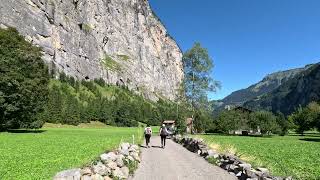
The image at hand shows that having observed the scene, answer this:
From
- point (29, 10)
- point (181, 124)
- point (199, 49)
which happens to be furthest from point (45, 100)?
point (29, 10)

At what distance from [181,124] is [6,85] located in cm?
3187

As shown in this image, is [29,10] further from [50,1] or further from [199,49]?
[199,49]

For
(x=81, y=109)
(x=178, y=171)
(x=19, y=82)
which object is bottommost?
(x=178, y=171)

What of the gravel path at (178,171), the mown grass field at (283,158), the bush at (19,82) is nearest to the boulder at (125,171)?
the gravel path at (178,171)

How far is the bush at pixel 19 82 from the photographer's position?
64688mm

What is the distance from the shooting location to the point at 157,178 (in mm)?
20531

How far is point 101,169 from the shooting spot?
18891 millimetres

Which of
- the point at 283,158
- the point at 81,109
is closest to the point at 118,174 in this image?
the point at 283,158

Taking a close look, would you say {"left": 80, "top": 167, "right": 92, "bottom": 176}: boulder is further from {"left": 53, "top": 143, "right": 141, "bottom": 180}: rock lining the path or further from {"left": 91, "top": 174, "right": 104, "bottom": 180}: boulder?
{"left": 91, "top": 174, "right": 104, "bottom": 180}: boulder

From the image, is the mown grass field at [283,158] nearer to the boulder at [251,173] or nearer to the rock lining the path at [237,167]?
the rock lining the path at [237,167]

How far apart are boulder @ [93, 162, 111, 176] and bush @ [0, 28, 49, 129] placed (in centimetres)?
4806

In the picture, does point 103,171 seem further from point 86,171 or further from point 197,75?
point 197,75

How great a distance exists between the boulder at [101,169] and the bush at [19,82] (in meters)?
48.1

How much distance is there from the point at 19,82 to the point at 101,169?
2031 inches
